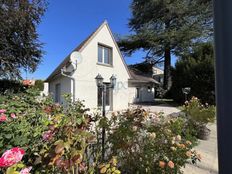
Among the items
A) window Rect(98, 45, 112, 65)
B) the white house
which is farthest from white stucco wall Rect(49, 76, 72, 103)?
window Rect(98, 45, 112, 65)

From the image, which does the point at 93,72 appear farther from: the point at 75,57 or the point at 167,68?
the point at 167,68

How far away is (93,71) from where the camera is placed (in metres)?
15.6

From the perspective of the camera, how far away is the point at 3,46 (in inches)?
397

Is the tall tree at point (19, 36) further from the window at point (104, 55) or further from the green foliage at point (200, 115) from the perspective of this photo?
the green foliage at point (200, 115)

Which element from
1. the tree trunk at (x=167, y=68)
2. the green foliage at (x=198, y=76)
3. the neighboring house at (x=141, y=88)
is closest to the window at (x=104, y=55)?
the neighboring house at (x=141, y=88)

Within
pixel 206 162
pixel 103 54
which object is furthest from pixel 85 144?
pixel 103 54

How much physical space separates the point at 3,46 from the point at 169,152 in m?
9.38

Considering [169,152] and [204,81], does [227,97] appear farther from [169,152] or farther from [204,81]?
[204,81]

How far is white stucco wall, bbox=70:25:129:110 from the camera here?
14602 millimetres

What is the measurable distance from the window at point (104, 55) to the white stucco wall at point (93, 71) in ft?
1.14

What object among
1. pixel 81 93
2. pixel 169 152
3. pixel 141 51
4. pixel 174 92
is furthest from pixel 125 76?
pixel 169 152

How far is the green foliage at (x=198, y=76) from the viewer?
21.2m

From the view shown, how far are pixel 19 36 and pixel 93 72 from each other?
19.5 feet

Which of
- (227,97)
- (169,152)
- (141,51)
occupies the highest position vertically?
(141,51)
